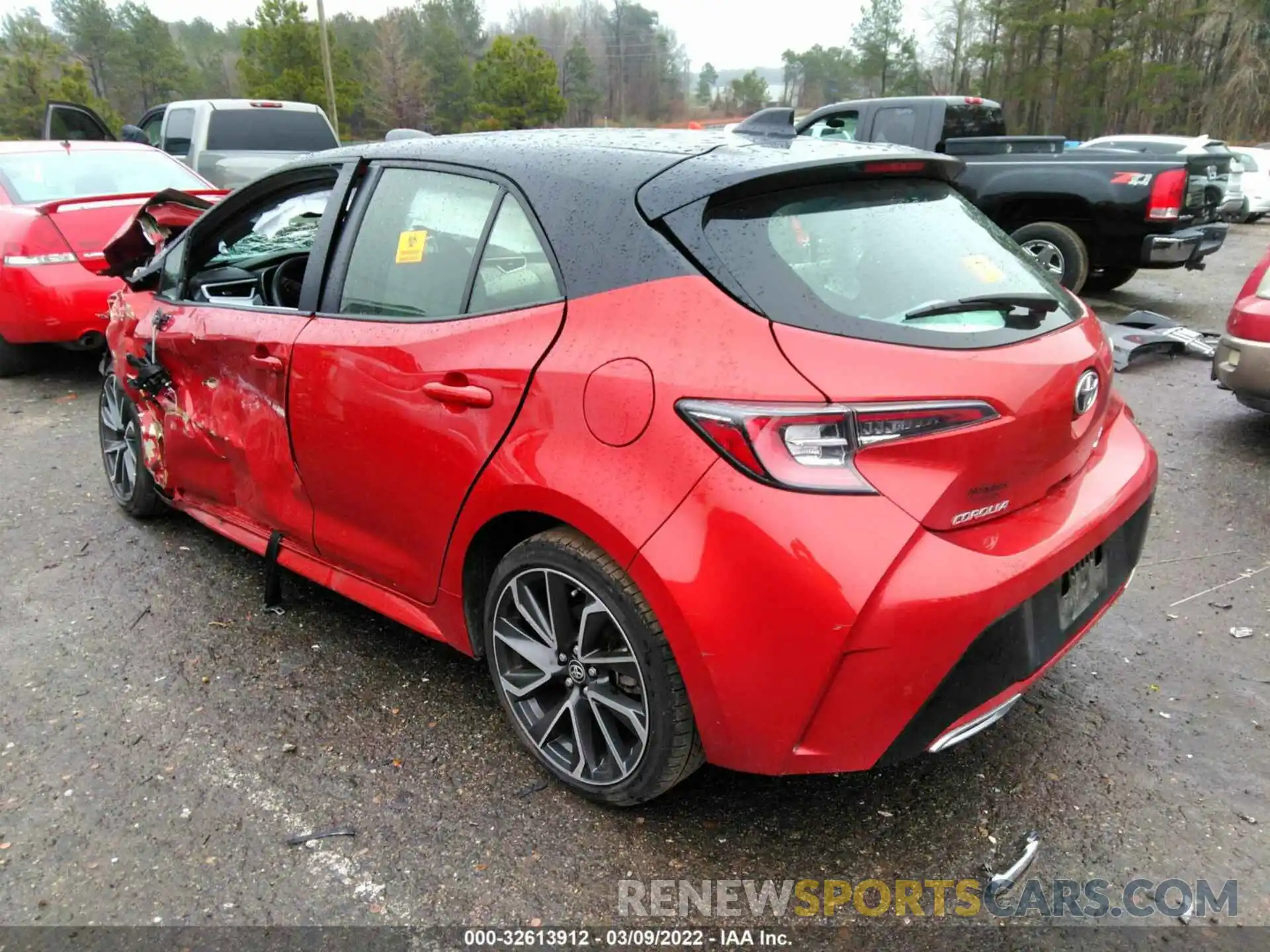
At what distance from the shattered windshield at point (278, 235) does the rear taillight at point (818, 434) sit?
261 centimetres

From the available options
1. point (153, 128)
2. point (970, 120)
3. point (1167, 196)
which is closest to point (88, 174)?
point (153, 128)

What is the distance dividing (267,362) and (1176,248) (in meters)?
8.03

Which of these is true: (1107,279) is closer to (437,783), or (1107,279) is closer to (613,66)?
(437,783)

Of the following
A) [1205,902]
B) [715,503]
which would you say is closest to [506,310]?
[715,503]

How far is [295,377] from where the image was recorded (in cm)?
289

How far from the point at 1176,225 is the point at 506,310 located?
7.87m

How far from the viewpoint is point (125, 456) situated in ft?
13.8

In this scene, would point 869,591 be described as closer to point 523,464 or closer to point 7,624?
point 523,464

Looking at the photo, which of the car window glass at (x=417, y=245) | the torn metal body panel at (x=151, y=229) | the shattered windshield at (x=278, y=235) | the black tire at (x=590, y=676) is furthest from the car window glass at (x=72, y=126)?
the black tire at (x=590, y=676)

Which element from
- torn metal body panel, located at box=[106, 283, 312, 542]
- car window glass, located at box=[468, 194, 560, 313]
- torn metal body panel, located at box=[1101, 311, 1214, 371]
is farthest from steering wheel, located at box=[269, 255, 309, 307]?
torn metal body panel, located at box=[1101, 311, 1214, 371]

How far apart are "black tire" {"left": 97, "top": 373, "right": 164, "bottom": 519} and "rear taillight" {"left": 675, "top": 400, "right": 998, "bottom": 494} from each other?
317 cm

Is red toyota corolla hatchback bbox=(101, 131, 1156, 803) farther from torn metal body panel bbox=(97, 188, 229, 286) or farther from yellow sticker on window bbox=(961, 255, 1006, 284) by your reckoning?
torn metal body panel bbox=(97, 188, 229, 286)

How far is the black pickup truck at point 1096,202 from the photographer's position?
26.1 ft

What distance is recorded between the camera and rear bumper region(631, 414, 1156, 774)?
1.82 metres
